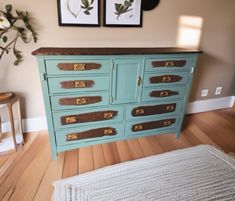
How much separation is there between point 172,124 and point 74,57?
1.37m

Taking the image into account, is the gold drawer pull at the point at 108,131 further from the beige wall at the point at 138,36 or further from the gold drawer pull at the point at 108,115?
the beige wall at the point at 138,36

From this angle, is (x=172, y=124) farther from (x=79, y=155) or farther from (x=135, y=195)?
(x=79, y=155)

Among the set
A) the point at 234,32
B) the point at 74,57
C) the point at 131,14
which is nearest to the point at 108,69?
the point at 74,57

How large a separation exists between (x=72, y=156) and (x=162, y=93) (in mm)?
1157

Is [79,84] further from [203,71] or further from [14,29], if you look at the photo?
[203,71]

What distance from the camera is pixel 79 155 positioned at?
1.82 meters

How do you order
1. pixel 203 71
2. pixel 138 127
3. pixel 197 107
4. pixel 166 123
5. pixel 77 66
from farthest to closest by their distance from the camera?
pixel 197 107, pixel 203 71, pixel 166 123, pixel 138 127, pixel 77 66

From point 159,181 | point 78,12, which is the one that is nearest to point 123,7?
point 78,12

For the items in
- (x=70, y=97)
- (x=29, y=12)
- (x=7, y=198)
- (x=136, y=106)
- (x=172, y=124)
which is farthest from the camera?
(x=172, y=124)

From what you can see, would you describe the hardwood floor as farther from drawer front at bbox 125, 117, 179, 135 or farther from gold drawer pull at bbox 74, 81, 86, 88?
gold drawer pull at bbox 74, 81, 86, 88

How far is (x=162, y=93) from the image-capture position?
72.2 inches

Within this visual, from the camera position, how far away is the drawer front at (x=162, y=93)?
1.78 meters

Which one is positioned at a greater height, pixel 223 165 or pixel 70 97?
pixel 70 97

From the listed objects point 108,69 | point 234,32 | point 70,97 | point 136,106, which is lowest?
point 136,106
